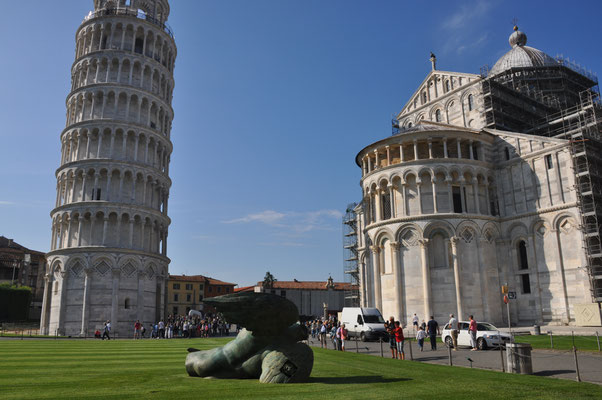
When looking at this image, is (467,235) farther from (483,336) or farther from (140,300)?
(140,300)

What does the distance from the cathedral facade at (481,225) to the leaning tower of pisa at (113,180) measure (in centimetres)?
2449

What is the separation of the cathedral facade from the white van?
6167mm

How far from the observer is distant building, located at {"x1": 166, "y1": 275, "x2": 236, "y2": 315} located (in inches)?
4146

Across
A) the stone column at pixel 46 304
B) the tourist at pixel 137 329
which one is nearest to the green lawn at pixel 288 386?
the tourist at pixel 137 329

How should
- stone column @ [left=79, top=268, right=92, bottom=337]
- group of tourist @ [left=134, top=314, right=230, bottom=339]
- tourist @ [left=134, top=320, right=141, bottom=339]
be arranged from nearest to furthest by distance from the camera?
tourist @ [left=134, top=320, right=141, bottom=339]
group of tourist @ [left=134, top=314, right=230, bottom=339]
stone column @ [left=79, top=268, right=92, bottom=337]

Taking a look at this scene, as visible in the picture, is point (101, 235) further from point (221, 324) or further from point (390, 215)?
point (390, 215)

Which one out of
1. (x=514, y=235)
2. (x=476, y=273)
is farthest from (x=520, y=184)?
(x=476, y=273)

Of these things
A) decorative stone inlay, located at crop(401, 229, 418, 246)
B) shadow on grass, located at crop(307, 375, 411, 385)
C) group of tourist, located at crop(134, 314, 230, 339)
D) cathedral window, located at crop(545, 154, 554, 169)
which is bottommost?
group of tourist, located at crop(134, 314, 230, 339)

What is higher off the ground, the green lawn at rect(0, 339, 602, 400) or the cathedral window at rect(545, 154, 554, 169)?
the cathedral window at rect(545, 154, 554, 169)

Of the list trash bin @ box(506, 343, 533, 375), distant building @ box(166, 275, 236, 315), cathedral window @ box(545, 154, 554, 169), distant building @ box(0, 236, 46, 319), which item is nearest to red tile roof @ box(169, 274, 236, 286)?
distant building @ box(166, 275, 236, 315)

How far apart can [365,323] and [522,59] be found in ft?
144

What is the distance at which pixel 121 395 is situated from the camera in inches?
358

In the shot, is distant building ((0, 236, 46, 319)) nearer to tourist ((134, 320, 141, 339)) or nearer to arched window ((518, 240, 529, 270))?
tourist ((134, 320, 141, 339))

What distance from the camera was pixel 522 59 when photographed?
58.5 m
